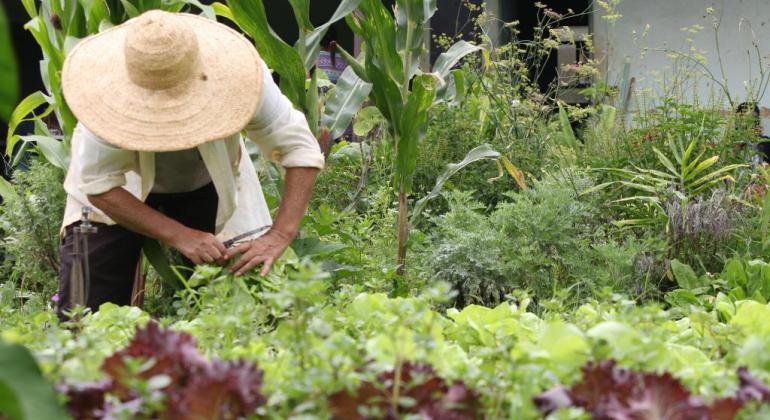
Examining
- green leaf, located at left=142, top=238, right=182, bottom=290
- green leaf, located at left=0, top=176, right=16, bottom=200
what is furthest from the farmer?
green leaf, located at left=0, top=176, right=16, bottom=200

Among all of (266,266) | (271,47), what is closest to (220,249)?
(266,266)

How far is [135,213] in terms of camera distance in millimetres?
2828

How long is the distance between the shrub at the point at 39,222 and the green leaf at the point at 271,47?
1.16 meters

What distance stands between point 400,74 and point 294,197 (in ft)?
3.69

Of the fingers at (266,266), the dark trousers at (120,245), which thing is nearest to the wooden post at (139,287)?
the dark trousers at (120,245)

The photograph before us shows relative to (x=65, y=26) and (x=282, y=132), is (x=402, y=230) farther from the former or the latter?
(x=65, y=26)

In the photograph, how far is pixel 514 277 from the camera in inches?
144

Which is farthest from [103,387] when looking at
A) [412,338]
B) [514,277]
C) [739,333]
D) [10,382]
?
[514,277]

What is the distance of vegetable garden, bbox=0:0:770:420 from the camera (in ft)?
3.34

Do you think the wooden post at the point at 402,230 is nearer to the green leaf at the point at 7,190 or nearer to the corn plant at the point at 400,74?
the corn plant at the point at 400,74

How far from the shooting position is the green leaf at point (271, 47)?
3.51 meters

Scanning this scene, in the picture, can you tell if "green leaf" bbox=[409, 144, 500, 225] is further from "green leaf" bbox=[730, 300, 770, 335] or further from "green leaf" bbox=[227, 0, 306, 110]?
"green leaf" bbox=[730, 300, 770, 335]

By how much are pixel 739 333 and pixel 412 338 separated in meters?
0.54

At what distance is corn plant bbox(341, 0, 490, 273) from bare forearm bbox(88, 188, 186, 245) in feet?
4.05
